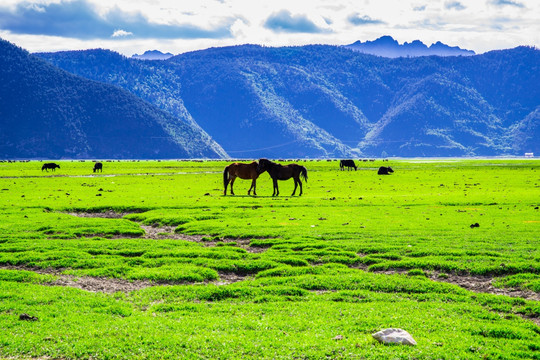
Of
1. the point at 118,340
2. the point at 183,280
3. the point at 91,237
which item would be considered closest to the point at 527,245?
the point at 183,280

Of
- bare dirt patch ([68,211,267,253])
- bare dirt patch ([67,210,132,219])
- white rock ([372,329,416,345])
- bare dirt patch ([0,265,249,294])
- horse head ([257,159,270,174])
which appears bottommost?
bare dirt patch ([0,265,249,294])

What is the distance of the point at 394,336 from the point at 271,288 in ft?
16.4

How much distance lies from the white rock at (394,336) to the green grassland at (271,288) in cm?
16

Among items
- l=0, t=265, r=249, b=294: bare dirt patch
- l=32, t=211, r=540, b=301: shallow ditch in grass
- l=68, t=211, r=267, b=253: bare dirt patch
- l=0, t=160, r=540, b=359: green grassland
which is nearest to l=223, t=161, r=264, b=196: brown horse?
l=0, t=160, r=540, b=359: green grassland

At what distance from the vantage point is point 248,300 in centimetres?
1395

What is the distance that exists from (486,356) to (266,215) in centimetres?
2308

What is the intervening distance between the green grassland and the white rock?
0.16 meters

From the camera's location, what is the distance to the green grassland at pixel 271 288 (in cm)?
1041

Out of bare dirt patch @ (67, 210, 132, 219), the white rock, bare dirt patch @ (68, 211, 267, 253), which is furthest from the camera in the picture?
bare dirt patch @ (67, 210, 132, 219)

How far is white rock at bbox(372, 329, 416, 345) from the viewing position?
10375 millimetres

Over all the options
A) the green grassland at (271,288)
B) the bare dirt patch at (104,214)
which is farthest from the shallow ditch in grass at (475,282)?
the bare dirt patch at (104,214)


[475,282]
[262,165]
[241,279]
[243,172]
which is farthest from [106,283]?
[243,172]

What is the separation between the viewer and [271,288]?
14820 millimetres

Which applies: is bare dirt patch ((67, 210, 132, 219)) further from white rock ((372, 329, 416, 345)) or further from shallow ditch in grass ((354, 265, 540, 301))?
white rock ((372, 329, 416, 345))
